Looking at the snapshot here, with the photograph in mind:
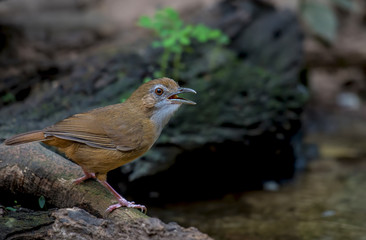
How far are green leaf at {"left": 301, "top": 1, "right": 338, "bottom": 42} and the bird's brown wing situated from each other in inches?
228

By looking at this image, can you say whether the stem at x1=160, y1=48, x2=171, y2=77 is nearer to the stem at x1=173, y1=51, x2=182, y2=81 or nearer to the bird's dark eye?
the stem at x1=173, y1=51, x2=182, y2=81

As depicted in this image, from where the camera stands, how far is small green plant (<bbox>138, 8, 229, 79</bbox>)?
241 inches

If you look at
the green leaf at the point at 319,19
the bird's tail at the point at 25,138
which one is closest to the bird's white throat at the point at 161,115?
the bird's tail at the point at 25,138

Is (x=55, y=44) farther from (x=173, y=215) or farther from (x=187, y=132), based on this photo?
(x=173, y=215)

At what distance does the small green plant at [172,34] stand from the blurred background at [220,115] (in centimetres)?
2

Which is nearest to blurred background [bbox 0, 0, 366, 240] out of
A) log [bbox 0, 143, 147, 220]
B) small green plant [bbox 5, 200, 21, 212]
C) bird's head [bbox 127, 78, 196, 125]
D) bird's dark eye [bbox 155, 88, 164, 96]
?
log [bbox 0, 143, 147, 220]

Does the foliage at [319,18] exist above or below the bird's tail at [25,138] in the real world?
above

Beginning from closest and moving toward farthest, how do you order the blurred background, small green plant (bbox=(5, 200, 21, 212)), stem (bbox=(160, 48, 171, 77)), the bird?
small green plant (bbox=(5, 200, 21, 212)), the bird, the blurred background, stem (bbox=(160, 48, 171, 77))

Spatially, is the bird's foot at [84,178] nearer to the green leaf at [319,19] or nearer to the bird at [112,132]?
the bird at [112,132]

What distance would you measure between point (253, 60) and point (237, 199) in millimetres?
1916

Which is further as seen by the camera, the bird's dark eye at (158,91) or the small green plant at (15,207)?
the bird's dark eye at (158,91)

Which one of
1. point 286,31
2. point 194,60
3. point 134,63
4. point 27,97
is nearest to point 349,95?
point 286,31

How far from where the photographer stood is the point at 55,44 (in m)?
8.70

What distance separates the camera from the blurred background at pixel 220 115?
560cm
